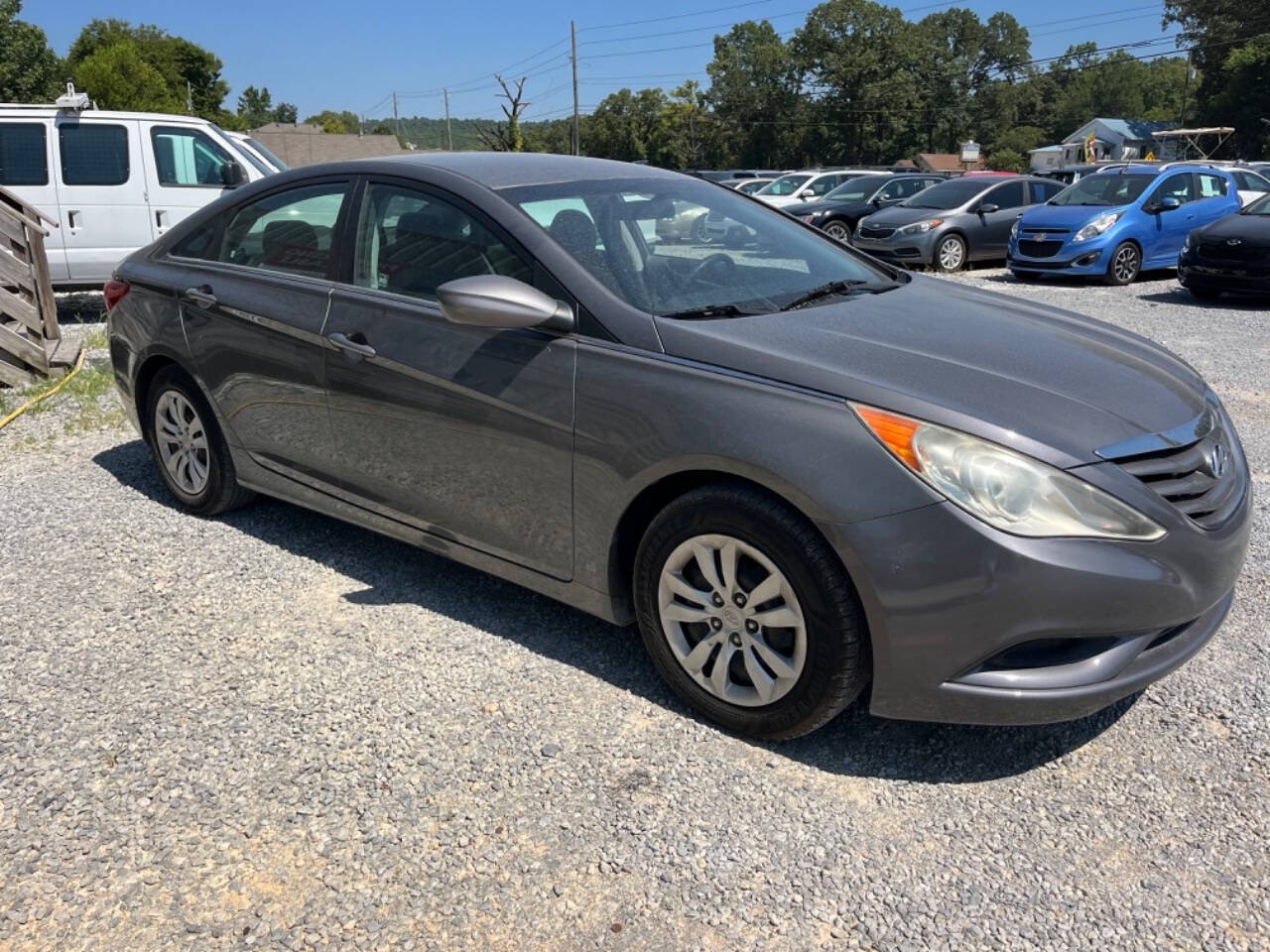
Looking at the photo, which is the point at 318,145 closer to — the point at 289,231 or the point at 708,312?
the point at 289,231

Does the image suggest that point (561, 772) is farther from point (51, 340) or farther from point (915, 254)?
point (915, 254)

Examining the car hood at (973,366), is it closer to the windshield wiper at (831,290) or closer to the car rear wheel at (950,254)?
the windshield wiper at (831,290)

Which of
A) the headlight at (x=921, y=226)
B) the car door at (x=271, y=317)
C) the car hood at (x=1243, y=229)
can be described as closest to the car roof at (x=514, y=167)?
the car door at (x=271, y=317)

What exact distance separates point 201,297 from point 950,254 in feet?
43.9

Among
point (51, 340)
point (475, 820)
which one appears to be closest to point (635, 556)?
point (475, 820)

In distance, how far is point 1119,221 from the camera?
13.9m

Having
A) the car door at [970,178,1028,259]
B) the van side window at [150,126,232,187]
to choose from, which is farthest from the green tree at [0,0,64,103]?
the car door at [970,178,1028,259]

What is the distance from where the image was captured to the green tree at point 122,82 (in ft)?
174

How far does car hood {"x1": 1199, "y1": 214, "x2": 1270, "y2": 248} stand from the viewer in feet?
38.0

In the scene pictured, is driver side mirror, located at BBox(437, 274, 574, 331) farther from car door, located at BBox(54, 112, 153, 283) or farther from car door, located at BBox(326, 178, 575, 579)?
car door, located at BBox(54, 112, 153, 283)

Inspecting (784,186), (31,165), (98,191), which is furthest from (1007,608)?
(784,186)

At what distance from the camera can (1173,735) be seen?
306 cm

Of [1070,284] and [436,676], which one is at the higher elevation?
[1070,284]

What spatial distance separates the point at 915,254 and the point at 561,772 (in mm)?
13893
